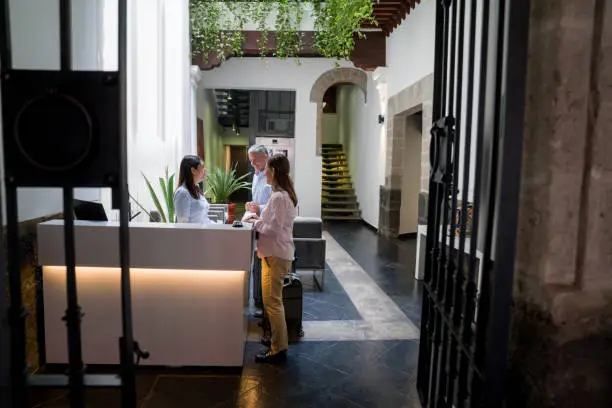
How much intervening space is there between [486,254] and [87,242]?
7.62ft

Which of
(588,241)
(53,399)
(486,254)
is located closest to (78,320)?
(486,254)

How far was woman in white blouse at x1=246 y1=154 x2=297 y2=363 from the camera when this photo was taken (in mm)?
2947

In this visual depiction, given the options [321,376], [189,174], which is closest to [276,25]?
[189,174]

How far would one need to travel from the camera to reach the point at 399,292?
495cm

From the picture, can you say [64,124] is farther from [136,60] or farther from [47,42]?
[136,60]

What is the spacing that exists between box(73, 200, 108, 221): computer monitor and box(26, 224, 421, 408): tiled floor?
1057 mm

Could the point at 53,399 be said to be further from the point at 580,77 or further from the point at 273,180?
the point at 580,77

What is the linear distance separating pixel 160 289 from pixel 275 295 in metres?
0.75

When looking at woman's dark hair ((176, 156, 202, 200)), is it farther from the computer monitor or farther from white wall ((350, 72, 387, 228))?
white wall ((350, 72, 387, 228))

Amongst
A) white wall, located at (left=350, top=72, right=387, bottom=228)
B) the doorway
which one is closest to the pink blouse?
white wall, located at (left=350, top=72, right=387, bottom=228)

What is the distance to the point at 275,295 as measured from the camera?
3051mm

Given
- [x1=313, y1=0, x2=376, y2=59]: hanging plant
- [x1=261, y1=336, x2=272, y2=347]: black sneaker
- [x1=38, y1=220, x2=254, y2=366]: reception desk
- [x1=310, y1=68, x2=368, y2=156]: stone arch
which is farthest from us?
[x1=310, y1=68, x2=368, y2=156]: stone arch

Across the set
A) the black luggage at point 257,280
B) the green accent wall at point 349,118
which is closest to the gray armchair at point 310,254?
the black luggage at point 257,280

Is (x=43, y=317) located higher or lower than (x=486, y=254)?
lower
